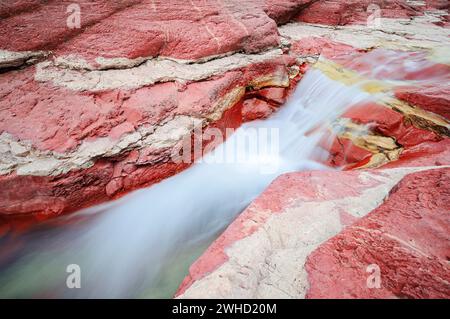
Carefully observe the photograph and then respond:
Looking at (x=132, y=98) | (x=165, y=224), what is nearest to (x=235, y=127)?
(x=132, y=98)

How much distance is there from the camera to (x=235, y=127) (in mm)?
3971

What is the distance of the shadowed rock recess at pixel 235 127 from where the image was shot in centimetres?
165

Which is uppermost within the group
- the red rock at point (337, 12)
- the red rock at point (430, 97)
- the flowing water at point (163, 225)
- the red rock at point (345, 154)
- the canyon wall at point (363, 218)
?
the red rock at point (337, 12)

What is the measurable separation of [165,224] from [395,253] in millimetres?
2201

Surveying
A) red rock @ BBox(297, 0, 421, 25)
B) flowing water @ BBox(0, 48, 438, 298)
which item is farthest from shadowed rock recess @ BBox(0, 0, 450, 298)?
red rock @ BBox(297, 0, 421, 25)

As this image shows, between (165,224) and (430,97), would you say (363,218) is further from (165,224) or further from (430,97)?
(430,97)

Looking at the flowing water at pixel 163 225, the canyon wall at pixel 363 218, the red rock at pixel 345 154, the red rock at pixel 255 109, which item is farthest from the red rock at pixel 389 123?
the red rock at pixel 255 109

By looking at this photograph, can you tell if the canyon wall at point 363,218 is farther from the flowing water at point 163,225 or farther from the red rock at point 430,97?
the flowing water at point 163,225

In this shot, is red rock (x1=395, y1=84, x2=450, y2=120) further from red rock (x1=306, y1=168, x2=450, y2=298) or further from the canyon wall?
red rock (x1=306, y1=168, x2=450, y2=298)

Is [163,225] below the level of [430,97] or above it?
below

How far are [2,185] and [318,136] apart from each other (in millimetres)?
3700

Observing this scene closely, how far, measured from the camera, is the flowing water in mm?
2465

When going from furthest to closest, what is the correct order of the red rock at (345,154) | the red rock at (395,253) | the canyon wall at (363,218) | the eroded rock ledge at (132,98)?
the red rock at (345,154) → the eroded rock ledge at (132,98) → the canyon wall at (363,218) → the red rock at (395,253)
